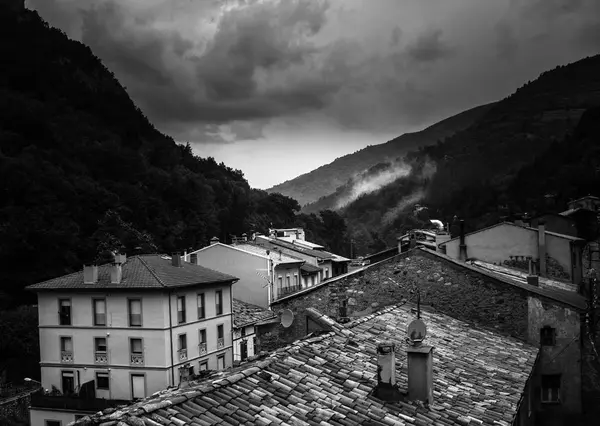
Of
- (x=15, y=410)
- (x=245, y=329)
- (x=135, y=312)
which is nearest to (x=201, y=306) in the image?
(x=135, y=312)

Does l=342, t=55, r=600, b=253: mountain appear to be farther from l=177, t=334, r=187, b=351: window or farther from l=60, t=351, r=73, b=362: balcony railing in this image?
l=60, t=351, r=73, b=362: balcony railing

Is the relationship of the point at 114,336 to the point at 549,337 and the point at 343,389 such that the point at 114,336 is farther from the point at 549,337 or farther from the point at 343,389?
the point at 343,389

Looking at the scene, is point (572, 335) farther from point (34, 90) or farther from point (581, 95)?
point (581, 95)

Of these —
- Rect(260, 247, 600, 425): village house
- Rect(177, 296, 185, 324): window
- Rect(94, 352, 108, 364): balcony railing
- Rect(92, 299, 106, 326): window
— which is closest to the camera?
Rect(260, 247, 600, 425): village house

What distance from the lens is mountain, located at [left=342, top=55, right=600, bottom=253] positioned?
77.8 metres

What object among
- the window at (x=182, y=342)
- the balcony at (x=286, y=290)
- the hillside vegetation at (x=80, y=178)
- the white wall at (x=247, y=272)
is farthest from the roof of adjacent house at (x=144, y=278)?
the hillside vegetation at (x=80, y=178)

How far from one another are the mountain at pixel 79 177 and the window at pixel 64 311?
1548 cm

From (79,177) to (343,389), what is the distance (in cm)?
6285

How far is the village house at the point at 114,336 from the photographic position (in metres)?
33.2

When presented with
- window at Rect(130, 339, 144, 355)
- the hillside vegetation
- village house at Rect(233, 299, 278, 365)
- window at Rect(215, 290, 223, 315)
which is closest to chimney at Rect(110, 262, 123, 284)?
window at Rect(130, 339, 144, 355)

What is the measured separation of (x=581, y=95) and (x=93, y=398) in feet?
532

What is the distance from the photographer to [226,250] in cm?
5119

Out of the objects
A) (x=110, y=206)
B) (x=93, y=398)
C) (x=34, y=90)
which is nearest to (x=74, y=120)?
(x=34, y=90)

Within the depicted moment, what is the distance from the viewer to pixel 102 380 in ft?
111
